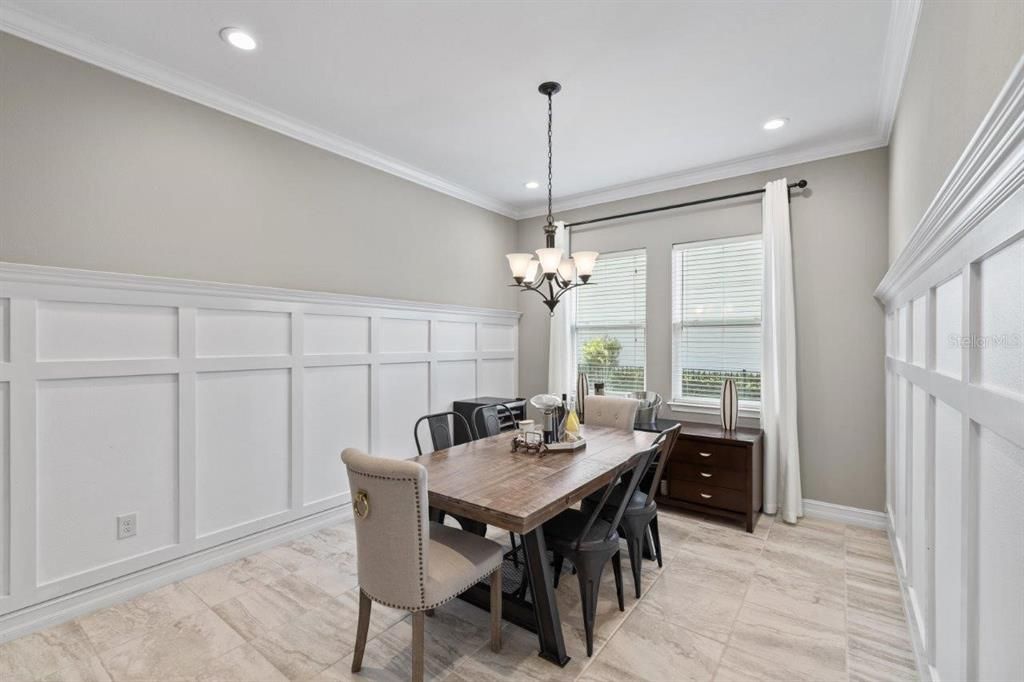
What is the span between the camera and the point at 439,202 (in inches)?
180

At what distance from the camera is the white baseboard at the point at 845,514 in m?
3.48

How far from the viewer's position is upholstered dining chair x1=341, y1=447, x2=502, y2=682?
5.74 feet

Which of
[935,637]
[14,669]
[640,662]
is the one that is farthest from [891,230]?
[14,669]

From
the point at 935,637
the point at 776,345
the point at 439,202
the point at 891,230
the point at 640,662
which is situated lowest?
the point at 640,662

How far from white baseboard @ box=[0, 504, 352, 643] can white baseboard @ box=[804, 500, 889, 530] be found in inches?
152

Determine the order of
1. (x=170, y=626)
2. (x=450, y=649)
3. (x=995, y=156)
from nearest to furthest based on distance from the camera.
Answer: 1. (x=995, y=156)
2. (x=450, y=649)
3. (x=170, y=626)

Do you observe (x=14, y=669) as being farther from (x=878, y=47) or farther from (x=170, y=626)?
(x=878, y=47)

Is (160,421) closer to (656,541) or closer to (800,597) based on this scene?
(656,541)

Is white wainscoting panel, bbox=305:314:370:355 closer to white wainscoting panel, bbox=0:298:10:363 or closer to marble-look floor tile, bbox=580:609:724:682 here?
white wainscoting panel, bbox=0:298:10:363

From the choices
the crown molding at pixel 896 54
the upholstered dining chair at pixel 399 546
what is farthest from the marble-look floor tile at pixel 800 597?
the crown molding at pixel 896 54

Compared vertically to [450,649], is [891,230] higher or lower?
higher

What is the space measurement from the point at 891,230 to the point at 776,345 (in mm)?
1079

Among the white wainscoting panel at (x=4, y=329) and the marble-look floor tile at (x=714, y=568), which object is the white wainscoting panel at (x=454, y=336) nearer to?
the marble-look floor tile at (x=714, y=568)

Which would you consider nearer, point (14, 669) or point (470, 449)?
point (14, 669)
